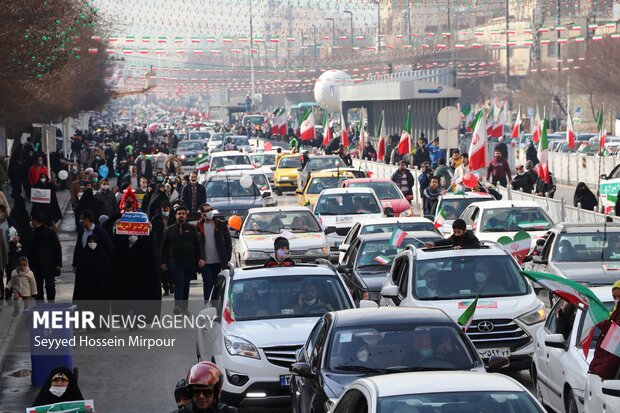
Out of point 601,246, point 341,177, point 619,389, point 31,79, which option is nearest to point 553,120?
point 341,177

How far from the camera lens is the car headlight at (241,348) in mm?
13086

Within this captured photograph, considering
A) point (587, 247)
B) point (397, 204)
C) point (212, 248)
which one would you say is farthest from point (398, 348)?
point (397, 204)

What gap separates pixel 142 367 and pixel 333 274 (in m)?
3.17

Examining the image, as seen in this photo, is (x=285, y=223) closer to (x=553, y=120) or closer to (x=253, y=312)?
(x=253, y=312)

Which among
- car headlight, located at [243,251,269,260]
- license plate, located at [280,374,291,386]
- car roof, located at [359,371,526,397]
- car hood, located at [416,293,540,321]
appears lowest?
car headlight, located at [243,251,269,260]

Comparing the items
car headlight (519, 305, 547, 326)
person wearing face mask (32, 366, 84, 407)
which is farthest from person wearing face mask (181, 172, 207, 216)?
person wearing face mask (32, 366, 84, 407)

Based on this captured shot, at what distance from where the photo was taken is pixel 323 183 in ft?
118

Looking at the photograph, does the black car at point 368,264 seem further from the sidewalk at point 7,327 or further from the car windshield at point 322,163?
the car windshield at point 322,163

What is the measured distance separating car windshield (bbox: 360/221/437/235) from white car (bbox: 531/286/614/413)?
9823 millimetres

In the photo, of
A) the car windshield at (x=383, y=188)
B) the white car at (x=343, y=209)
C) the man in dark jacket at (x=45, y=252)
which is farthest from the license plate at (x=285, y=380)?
the car windshield at (x=383, y=188)

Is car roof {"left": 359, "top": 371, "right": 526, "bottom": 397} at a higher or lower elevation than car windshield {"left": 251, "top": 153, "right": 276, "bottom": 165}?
higher

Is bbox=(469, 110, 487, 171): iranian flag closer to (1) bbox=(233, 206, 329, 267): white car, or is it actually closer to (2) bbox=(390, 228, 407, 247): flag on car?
(1) bbox=(233, 206, 329, 267): white car

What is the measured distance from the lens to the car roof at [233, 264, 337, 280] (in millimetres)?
14461

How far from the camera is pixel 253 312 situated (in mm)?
13977
